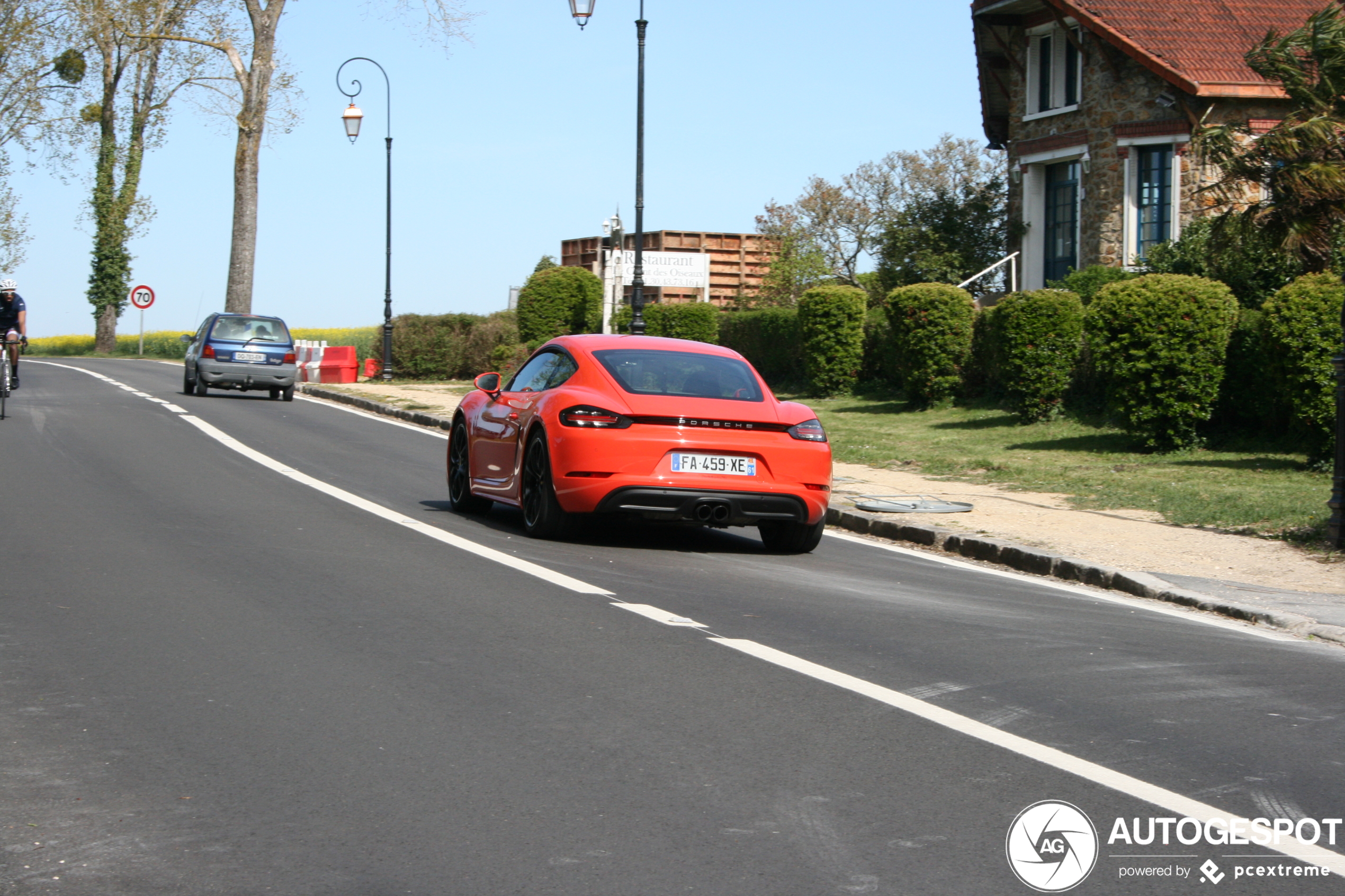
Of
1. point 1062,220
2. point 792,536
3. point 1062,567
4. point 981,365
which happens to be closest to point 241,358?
point 981,365

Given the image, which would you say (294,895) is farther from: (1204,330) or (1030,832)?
(1204,330)

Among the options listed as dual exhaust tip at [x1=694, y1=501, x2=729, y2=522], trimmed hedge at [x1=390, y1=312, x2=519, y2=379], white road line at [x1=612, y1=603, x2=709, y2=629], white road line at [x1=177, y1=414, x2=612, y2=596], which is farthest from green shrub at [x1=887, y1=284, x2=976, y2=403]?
white road line at [x1=612, y1=603, x2=709, y2=629]

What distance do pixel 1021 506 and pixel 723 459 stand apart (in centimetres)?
416

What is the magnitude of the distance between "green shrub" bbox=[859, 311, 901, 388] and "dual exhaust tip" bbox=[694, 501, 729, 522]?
1562 cm

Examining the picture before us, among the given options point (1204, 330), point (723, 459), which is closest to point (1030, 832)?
point (723, 459)

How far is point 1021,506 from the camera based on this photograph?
521 inches

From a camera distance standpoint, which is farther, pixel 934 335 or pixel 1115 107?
pixel 1115 107

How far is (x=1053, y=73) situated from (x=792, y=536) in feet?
76.4

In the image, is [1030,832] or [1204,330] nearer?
[1030,832]

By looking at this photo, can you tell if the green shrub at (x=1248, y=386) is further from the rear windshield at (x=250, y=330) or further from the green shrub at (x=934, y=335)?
the rear windshield at (x=250, y=330)

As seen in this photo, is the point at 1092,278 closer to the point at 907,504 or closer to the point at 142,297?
the point at 907,504

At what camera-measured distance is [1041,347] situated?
19.8 m

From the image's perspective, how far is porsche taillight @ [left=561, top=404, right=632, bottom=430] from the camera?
1008cm

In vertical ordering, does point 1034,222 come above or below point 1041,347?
above
